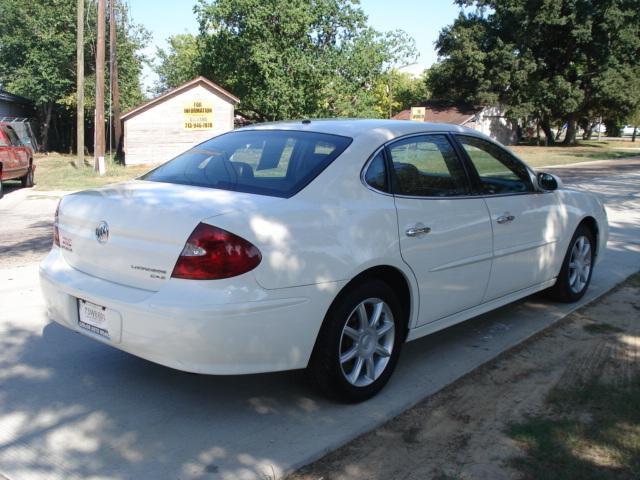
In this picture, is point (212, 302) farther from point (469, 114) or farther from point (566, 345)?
point (469, 114)

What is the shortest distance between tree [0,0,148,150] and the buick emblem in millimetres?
37230

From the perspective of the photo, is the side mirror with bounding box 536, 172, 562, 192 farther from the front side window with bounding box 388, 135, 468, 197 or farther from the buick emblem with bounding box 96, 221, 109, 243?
the buick emblem with bounding box 96, 221, 109, 243

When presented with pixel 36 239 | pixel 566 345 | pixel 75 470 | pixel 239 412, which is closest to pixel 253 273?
pixel 239 412

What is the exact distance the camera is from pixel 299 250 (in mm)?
3344

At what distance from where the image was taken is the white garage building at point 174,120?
29.2 m

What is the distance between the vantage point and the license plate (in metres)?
3.48

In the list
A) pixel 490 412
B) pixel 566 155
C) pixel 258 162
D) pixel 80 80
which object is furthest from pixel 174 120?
pixel 490 412

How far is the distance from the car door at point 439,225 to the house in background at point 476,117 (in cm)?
4579

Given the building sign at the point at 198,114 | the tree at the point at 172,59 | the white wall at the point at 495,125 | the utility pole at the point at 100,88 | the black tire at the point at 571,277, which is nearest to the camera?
the black tire at the point at 571,277

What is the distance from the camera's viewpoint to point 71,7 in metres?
37.9

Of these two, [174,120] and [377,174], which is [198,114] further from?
[377,174]

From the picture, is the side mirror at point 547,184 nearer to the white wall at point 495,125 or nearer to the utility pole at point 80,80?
the utility pole at point 80,80


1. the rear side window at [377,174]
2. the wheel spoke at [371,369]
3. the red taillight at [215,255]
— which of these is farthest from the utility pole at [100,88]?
the red taillight at [215,255]

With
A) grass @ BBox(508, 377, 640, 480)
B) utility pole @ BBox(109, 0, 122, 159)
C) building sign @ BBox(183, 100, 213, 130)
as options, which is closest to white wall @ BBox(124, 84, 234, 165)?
building sign @ BBox(183, 100, 213, 130)
